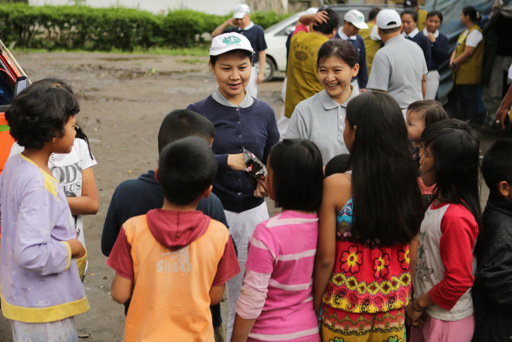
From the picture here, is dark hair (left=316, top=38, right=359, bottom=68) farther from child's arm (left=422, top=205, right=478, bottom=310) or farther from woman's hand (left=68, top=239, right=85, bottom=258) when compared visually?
woman's hand (left=68, top=239, right=85, bottom=258)

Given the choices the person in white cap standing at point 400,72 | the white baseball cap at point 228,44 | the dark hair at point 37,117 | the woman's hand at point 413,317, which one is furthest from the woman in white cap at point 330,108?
the person in white cap standing at point 400,72

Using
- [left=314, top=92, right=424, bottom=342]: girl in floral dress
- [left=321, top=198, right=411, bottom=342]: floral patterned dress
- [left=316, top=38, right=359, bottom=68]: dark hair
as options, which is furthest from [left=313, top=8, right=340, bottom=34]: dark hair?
[left=321, top=198, right=411, bottom=342]: floral patterned dress

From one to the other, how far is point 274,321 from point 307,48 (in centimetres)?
394

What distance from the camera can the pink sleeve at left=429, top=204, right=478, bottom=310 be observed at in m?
2.59

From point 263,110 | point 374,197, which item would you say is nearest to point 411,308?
point 374,197

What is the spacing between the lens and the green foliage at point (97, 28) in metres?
21.6

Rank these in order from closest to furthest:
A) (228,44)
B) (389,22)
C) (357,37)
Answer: (228,44) < (389,22) < (357,37)

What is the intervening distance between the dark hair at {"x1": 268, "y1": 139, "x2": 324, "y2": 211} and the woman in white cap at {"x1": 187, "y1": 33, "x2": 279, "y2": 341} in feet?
2.94

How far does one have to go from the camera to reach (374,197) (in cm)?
240

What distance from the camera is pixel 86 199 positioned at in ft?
10.3

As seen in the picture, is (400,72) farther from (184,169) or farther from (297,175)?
(184,169)

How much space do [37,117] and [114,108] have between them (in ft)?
29.9

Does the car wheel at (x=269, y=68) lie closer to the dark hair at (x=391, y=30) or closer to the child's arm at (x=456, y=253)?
the dark hair at (x=391, y=30)

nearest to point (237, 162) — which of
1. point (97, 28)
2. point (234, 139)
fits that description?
point (234, 139)
